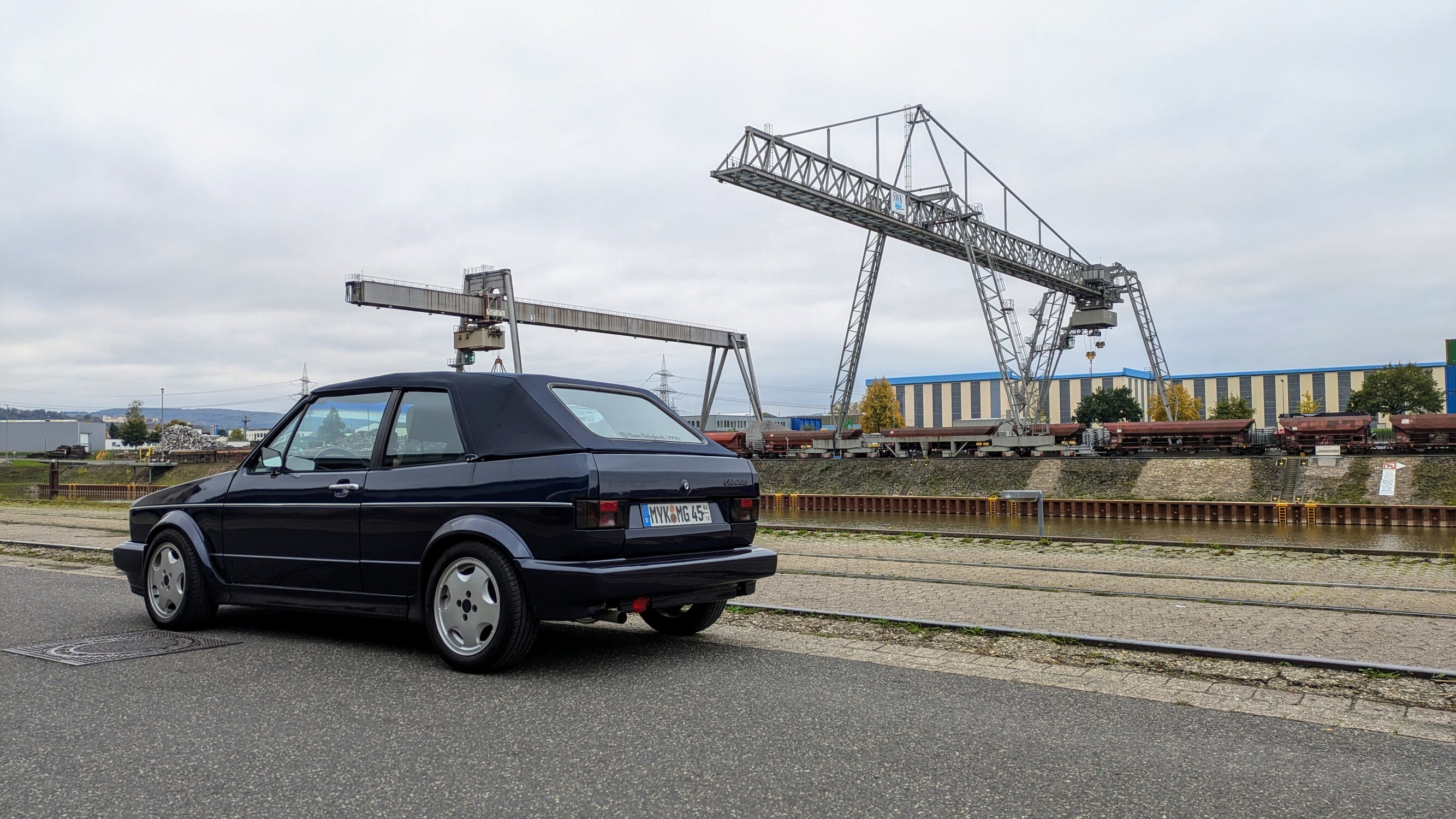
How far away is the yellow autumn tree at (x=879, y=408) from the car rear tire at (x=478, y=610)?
89.1m

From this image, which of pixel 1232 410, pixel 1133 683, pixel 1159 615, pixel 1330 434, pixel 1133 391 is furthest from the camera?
pixel 1133 391

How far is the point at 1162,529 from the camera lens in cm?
2516

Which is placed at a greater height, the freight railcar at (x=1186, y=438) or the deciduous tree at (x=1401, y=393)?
the deciduous tree at (x=1401, y=393)

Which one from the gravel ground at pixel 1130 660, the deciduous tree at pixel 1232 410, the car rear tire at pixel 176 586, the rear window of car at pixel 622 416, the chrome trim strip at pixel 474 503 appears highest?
the deciduous tree at pixel 1232 410

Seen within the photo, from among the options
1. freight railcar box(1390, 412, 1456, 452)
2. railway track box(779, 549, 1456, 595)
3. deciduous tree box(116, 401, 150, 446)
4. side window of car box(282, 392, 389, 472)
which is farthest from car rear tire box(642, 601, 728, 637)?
deciduous tree box(116, 401, 150, 446)

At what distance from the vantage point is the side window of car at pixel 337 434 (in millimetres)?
5457

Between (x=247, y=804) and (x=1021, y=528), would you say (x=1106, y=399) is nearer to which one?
(x=1021, y=528)

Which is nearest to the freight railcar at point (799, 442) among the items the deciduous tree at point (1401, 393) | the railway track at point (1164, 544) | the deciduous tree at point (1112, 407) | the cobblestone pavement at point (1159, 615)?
the railway track at point (1164, 544)

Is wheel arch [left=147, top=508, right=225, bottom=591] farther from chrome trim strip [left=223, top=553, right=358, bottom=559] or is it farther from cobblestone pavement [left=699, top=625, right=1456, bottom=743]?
cobblestone pavement [left=699, top=625, right=1456, bottom=743]

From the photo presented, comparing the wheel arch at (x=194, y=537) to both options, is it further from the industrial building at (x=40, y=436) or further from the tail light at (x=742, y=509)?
the industrial building at (x=40, y=436)

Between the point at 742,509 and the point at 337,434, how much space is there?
244 centimetres

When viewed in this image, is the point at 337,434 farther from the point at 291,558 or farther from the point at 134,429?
the point at 134,429

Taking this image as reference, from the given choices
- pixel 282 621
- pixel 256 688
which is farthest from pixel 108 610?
pixel 256 688

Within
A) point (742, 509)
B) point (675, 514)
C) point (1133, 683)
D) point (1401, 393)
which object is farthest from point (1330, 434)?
point (1401, 393)
